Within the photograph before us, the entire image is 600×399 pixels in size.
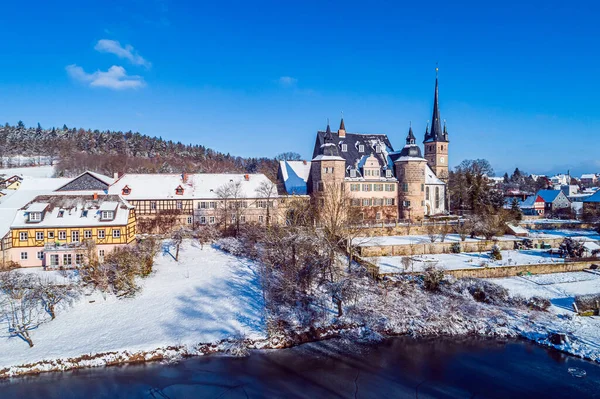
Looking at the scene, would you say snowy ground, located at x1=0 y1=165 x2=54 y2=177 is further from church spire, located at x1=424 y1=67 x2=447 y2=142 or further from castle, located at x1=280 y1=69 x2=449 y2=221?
church spire, located at x1=424 y1=67 x2=447 y2=142

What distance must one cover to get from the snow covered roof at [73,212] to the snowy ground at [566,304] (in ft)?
86.4

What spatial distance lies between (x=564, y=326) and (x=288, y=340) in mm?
13614

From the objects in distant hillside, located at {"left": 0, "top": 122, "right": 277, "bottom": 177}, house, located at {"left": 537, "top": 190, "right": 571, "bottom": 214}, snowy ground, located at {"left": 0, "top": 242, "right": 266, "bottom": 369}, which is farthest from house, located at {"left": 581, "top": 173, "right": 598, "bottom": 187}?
snowy ground, located at {"left": 0, "top": 242, "right": 266, "bottom": 369}

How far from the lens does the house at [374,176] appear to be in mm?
40656

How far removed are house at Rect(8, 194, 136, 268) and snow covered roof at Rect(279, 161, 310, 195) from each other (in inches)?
726

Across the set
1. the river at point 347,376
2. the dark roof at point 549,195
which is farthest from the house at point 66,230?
the dark roof at point 549,195

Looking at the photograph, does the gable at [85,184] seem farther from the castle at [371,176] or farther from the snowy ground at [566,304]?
the snowy ground at [566,304]

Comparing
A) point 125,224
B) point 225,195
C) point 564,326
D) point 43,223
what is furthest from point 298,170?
point 564,326

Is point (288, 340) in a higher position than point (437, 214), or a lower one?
lower

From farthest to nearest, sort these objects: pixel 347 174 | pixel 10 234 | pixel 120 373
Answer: pixel 347 174, pixel 10 234, pixel 120 373

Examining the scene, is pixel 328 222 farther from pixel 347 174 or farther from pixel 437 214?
pixel 437 214

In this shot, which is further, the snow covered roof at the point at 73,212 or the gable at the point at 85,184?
the gable at the point at 85,184

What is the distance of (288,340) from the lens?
754 inches

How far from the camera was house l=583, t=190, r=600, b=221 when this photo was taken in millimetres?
47669
